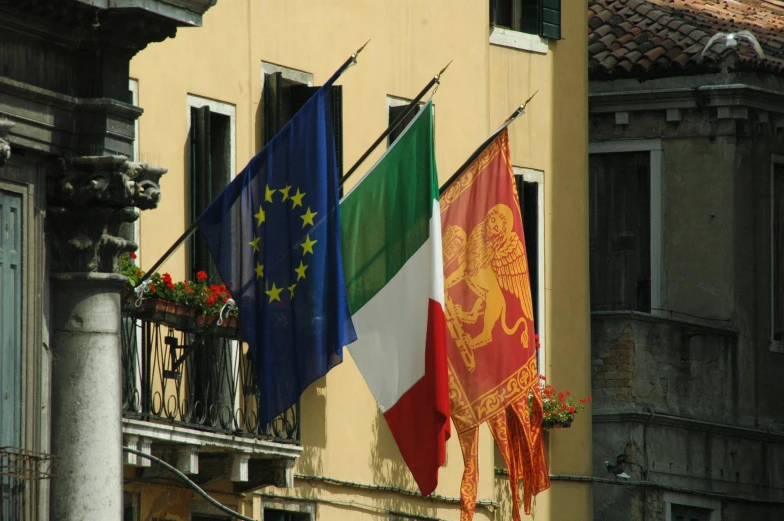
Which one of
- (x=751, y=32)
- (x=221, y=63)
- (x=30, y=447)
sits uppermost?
(x=751, y=32)

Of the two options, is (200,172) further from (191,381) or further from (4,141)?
(4,141)

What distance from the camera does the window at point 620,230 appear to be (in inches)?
1235

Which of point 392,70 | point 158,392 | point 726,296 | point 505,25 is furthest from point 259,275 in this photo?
point 726,296

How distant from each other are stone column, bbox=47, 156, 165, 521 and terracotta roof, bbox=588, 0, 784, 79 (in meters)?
14.6

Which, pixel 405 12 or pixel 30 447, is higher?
pixel 405 12

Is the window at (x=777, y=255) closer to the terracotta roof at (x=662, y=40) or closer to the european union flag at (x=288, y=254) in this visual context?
the terracotta roof at (x=662, y=40)

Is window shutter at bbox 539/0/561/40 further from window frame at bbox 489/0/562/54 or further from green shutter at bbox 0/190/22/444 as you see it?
green shutter at bbox 0/190/22/444

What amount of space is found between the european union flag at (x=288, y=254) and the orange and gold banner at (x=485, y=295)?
8.95 ft

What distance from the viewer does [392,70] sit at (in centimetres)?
2489

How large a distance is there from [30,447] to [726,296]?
15531 millimetres

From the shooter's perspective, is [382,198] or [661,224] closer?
[382,198]

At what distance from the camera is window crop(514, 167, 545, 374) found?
27547 mm

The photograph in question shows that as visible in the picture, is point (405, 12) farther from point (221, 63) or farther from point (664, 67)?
point (664, 67)

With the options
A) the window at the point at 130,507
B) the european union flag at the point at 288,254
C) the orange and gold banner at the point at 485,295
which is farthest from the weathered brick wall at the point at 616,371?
the european union flag at the point at 288,254
